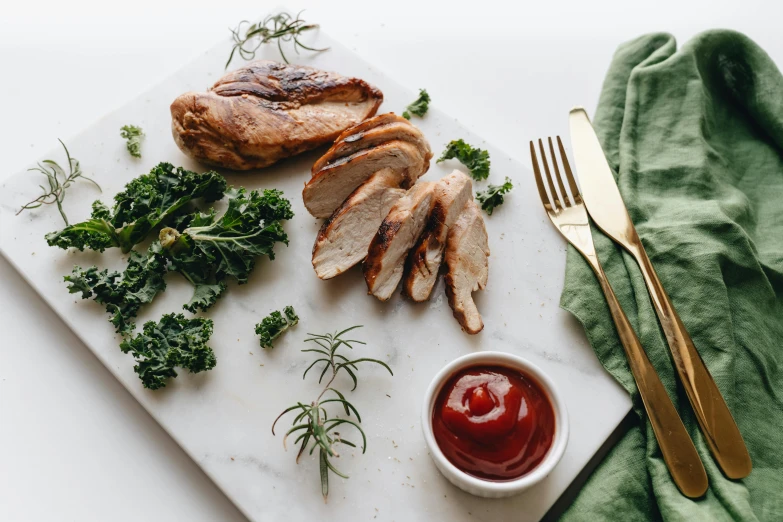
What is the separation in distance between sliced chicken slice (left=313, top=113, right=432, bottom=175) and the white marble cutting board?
328 mm

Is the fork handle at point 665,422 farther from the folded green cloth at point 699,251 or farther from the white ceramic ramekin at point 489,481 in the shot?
the white ceramic ramekin at point 489,481

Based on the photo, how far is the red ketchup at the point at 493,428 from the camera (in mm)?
2375

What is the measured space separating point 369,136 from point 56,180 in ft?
4.95

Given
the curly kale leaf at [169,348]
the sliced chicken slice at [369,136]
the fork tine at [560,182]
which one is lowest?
the fork tine at [560,182]

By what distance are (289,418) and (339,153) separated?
A: 1188mm

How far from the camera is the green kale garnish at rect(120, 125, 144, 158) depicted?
11.0 feet

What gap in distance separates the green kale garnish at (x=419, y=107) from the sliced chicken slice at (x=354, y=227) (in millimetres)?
594

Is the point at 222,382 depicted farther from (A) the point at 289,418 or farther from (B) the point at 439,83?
(B) the point at 439,83

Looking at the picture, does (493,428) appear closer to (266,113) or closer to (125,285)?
(125,285)

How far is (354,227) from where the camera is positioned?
119 inches

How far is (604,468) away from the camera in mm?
2754

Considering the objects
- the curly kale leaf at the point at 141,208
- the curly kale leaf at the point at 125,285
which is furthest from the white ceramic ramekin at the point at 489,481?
the curly kale leaf at the point at 141,208

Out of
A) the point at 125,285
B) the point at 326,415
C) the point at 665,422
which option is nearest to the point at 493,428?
the point at 326,415

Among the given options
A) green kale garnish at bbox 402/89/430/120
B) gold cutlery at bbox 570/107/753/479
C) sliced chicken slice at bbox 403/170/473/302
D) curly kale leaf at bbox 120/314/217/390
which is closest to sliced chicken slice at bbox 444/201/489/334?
sliced chicken slice at bbox 403/170/473/302
